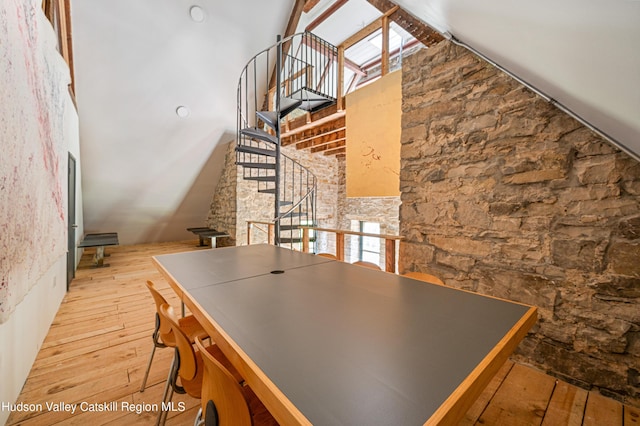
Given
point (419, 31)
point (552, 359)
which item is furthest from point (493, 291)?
point (419, 31)

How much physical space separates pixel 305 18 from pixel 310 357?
222 inches

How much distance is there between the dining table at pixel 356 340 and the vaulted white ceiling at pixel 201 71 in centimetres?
100

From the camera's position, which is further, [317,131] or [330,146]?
[330,146]

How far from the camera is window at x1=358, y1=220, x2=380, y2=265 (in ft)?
22.4

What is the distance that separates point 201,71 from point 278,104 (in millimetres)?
1812

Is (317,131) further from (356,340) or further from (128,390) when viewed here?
(356,340)

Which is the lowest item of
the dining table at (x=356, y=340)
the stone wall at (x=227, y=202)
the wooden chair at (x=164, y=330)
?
the wooden chair at (x=164, y=330)

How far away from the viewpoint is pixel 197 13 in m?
3.87

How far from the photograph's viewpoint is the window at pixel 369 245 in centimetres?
682

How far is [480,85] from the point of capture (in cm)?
197

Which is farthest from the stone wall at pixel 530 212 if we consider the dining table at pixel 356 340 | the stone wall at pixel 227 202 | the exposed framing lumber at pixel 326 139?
the stone wall at pixel 227 202

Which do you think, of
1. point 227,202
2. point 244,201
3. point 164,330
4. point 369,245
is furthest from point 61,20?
point 369,245

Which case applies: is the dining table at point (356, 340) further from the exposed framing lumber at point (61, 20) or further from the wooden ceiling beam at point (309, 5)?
the wooden ceiling beam at point (309, 5)

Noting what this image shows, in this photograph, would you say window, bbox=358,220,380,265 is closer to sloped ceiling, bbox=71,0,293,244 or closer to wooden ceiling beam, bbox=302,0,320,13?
sloped ceiling, bbox=71,0,293,244
